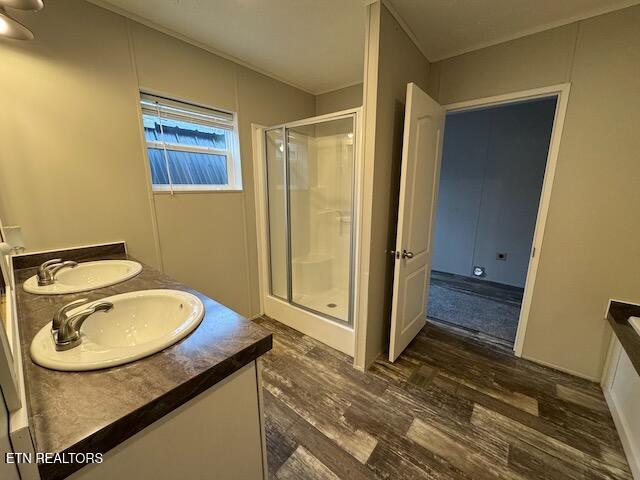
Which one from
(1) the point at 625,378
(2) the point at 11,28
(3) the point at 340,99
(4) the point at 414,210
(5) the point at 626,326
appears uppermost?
(3) the point at 340,99

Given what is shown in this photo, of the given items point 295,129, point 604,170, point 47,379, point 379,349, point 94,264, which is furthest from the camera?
point 295,129

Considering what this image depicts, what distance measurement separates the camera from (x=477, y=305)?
301cm

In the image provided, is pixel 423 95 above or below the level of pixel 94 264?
above

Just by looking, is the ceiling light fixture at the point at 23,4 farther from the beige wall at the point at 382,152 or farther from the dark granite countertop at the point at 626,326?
the dark granite countertop at the point at 626,326

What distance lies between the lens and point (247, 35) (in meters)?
1.81

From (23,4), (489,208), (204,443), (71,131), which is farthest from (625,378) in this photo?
(71,131)

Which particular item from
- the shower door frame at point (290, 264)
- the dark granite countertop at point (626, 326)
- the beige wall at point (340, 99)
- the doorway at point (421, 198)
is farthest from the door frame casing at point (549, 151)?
the shower door frame at point (290, 264)

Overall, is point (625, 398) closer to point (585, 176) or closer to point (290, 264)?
point (585, 176)

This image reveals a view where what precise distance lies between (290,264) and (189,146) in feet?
4.49

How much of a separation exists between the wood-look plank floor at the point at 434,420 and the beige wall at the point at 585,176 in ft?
1.24

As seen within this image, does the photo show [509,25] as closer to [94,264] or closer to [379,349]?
[379,349]

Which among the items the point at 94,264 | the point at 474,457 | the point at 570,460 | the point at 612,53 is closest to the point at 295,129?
the point at 94,264

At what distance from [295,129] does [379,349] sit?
2074 millimetres

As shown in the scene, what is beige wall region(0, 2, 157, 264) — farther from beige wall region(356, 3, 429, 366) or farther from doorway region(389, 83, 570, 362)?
doorway region(389, 83, 570, 362)
